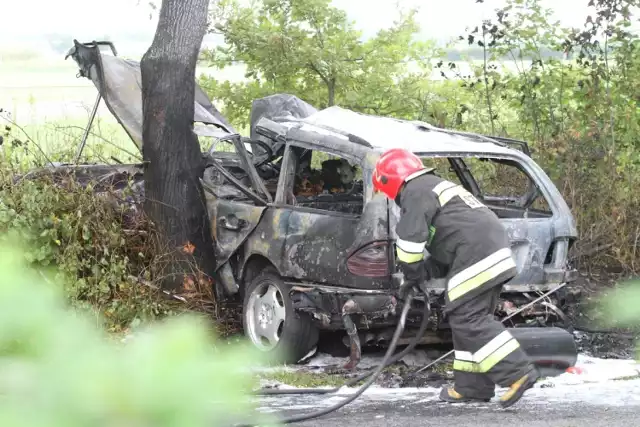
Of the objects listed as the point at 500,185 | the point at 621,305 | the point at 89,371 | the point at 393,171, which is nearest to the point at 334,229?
the point at 393,171

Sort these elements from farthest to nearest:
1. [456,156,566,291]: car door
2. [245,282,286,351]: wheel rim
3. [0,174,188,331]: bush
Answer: [0,174,188,331]: bush, [245,282,286,351]: wheel rim, [456,156,566,291]: car door

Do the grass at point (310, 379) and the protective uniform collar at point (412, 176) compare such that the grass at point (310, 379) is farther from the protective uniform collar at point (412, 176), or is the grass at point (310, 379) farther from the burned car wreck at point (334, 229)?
the protective uniform collar at point (412, 176)

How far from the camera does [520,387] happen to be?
5621 millimetres

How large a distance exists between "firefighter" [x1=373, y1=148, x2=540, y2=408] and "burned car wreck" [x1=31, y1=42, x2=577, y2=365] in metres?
0.37

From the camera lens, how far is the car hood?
853 centimetres

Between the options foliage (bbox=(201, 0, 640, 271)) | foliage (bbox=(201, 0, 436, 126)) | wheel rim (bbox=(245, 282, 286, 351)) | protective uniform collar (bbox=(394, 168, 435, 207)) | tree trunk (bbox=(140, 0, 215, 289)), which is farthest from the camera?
foliage (bbox=(201, 0, 436, 126))

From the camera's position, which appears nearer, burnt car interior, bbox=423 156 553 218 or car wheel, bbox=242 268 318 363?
car wheel, bbox=242 268 318 363

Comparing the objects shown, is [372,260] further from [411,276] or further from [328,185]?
[328,185]

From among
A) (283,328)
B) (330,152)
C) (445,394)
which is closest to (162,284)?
(283,328)

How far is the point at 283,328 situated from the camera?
6805 millimetres

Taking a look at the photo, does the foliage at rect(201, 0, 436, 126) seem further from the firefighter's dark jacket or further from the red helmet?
A: the firefighter's dark jacket

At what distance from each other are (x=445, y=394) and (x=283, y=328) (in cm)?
140

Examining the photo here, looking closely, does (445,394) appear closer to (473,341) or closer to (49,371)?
(473,341)

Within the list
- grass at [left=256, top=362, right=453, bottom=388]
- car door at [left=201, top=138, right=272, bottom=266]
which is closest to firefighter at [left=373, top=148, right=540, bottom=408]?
grass at [left=256, top=362, right=453, bottom=388]
